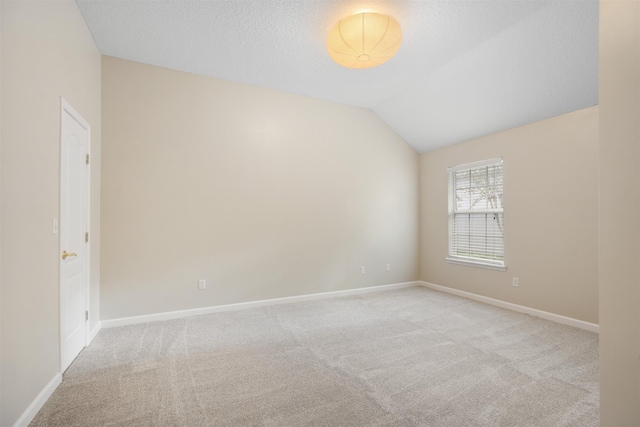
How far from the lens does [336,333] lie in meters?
3.24

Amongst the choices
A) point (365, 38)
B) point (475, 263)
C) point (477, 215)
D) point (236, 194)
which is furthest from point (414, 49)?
point (475, 263)

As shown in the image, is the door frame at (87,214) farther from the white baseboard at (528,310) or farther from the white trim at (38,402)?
the white baseboard at (528,310)

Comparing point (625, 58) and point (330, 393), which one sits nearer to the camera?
point (625, 58)

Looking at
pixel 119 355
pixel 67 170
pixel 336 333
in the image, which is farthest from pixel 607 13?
pixel 119 355

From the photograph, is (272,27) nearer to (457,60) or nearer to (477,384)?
(457,60)

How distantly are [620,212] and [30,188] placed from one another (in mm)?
2950

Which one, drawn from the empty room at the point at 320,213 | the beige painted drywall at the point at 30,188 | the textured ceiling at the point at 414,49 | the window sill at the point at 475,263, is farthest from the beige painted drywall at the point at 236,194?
the beige painted drywall at the point at 30,188

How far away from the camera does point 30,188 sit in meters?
1.86

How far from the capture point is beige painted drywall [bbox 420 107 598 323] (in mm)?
3322

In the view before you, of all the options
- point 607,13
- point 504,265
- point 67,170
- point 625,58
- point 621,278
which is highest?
point 607,13

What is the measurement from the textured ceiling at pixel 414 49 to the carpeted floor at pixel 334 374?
105 inches

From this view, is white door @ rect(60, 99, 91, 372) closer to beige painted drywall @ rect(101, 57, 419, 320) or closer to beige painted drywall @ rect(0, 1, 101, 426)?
beige painted drywall @ rect(0, 1, 101, 426)

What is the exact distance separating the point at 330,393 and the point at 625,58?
2301mm

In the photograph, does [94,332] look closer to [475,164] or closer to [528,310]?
[528,310]
